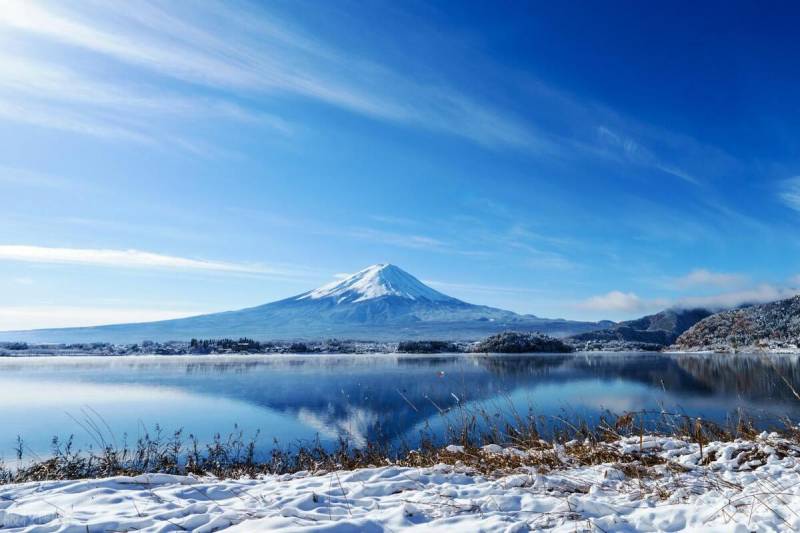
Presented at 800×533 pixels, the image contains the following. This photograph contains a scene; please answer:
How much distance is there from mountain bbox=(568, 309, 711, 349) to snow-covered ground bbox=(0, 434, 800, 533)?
90464mm

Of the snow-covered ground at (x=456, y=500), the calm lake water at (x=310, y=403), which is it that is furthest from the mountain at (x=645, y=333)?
the snow-covered ground at (x=456, y=500)

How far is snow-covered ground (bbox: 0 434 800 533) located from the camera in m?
3.02

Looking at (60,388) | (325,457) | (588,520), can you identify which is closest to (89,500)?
(588,520)

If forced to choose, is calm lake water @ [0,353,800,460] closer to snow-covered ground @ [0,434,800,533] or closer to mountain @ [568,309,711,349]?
snow-covered ground @ [0,434,800,533]

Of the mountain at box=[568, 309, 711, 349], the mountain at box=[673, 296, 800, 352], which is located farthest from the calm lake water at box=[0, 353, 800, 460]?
the mountain at box=[568, 309, 711, 349]

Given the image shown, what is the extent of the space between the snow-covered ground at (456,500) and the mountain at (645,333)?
90.5 m

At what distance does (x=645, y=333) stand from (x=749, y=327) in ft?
135

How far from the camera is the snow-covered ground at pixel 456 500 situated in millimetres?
3020

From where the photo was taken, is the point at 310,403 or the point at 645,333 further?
the point at 645,333

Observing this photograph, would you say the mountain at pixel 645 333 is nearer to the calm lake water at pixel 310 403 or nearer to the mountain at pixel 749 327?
the mountain at pixel 749 327

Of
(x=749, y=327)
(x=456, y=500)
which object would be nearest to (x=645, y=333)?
(x=749, y=327)

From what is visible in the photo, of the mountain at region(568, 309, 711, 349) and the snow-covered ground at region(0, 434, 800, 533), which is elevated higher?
the snow-covered ground at region(0, 434, 800, 533)

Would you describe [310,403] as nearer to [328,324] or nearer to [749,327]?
[749,327]

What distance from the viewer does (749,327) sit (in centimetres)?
6831
